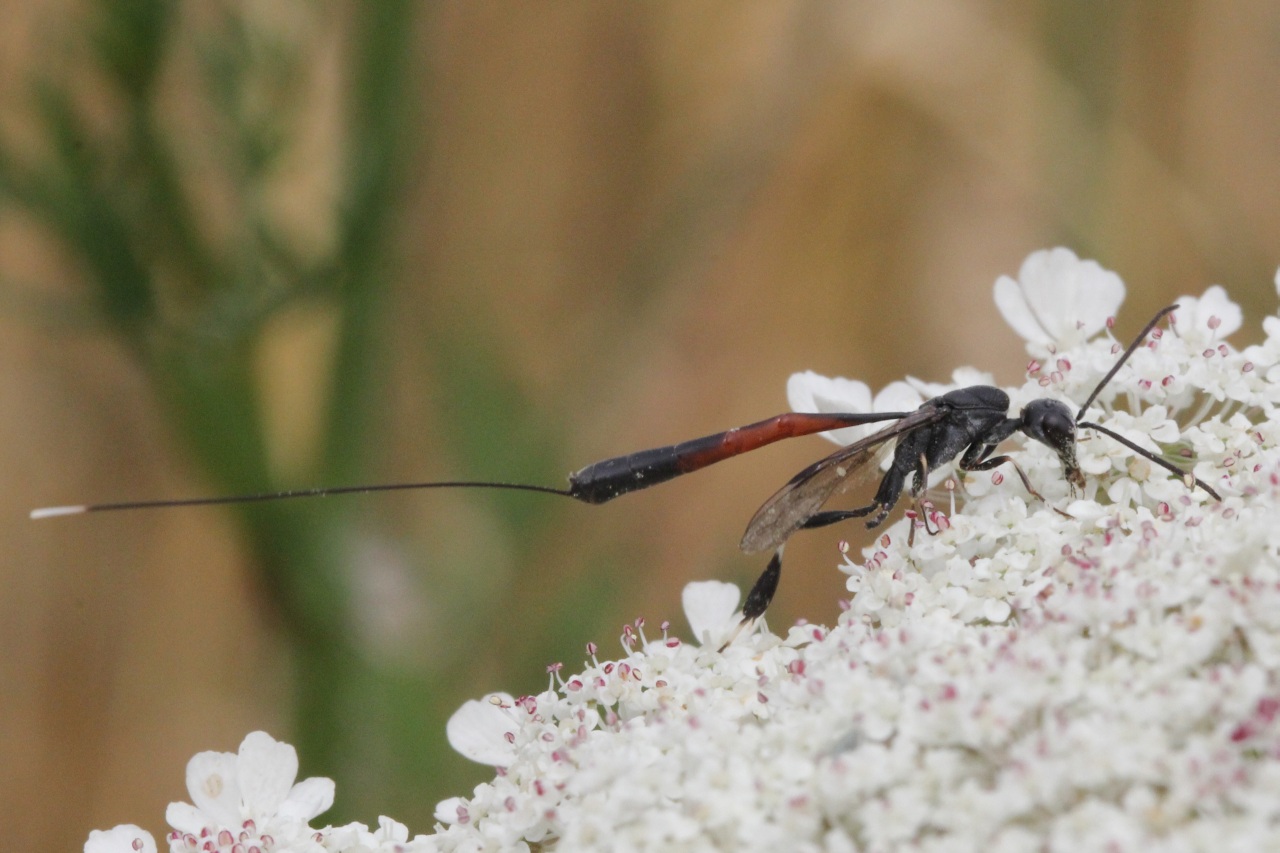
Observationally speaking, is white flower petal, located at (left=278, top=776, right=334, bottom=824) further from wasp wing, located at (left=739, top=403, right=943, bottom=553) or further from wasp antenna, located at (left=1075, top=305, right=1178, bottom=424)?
wasp antenna, located at (left=1075, top=305, right=1178, bottom=424)

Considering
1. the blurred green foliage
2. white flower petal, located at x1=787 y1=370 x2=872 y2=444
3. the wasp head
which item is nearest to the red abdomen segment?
white flower petal, located at x1=787 y1=370 x2=872 y2=444

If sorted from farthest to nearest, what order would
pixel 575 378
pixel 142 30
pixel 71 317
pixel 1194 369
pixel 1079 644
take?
1. pixel 575 378
2. pixel 71 317
3. pixel 142 30
4. pixel 1194 369
5. pixel 1079 644

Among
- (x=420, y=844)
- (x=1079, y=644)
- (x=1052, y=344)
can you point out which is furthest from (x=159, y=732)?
(x=1079, y=644)

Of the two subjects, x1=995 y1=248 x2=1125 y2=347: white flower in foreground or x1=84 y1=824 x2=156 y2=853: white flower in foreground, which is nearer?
x1=84 y1=824 x2=156 y2=853: white flower in foreground

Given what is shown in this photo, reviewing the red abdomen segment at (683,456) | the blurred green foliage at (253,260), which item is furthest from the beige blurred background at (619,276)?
the red abdomen segment at (683,456)

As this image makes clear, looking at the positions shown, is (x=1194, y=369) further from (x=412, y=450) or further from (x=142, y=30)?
(x=412, y=450)

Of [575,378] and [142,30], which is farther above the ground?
[142,30]

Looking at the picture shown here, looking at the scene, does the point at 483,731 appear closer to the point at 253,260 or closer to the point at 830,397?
the point at 830,397

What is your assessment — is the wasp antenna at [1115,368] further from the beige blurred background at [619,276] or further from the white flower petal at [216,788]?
the beige blurred background at [619,276]
